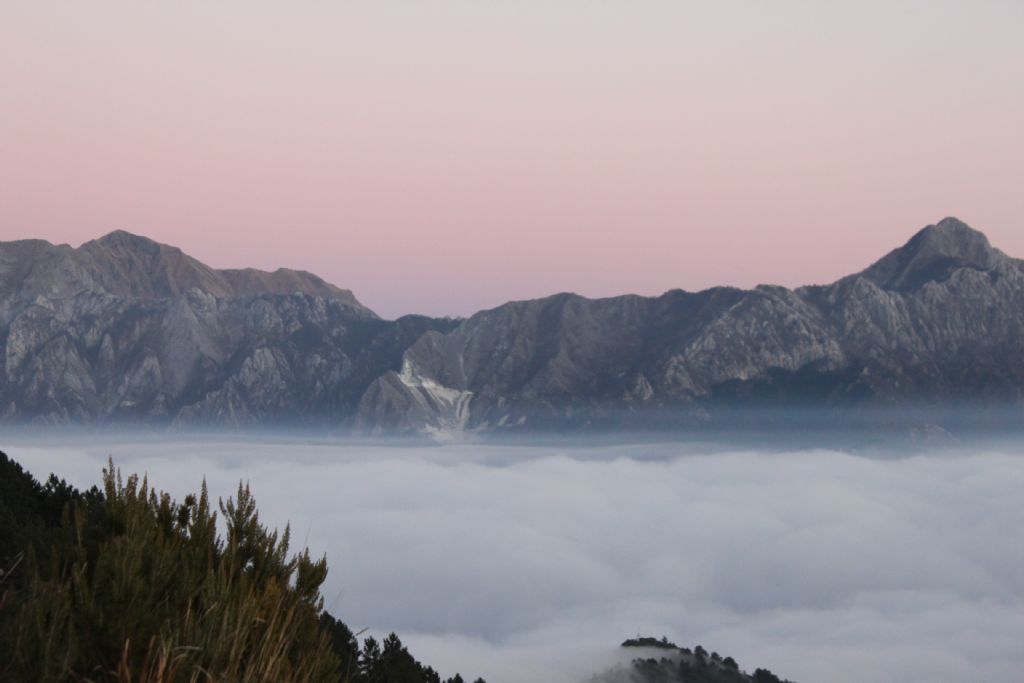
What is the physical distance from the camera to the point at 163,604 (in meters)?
→ 16.8

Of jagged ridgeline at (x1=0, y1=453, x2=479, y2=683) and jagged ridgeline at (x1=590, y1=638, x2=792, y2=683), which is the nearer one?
jagged ridgeline at (x1=0, y1=453, x2=479, y2=683)

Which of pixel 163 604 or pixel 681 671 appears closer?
pixel 163 604

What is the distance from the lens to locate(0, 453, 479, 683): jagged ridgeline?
14375 mm

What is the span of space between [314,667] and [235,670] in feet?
10.7

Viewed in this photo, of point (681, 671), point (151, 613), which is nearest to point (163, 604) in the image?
point (151, 613)

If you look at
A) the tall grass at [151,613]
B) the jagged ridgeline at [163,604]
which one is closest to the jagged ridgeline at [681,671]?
the jagged ridgeline at [163,604]

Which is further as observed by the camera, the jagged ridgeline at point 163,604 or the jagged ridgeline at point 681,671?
the jagged ridgeline at point 681,671

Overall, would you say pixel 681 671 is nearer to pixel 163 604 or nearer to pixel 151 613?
pixel 163 604

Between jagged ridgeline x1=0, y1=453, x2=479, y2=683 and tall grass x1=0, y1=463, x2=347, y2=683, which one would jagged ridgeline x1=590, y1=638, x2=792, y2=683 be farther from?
tall grass x1=0, y1=463, x2=347, y2=683

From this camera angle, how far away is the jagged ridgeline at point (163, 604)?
14.4 metres

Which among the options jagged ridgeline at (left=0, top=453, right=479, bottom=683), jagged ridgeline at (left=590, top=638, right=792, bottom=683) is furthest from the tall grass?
jagged ridgeline at (left=590, top=638, right=792, bottom=683)

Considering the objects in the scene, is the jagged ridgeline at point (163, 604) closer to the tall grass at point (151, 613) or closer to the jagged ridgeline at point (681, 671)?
the tall grass at point (151, 613)

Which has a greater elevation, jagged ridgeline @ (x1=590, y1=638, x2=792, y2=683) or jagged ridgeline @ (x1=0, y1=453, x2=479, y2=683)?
jagged ridgeline @ (x1=0, y1=453, x2=479, y2=683)

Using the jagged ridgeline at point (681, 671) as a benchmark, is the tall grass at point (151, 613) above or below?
above
